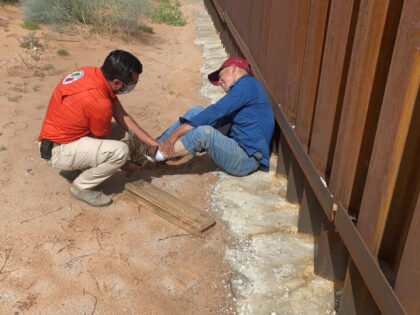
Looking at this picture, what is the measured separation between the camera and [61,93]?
3674 mm

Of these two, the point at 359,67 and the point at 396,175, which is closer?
the point at 396,175

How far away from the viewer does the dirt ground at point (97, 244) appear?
9.50 ft

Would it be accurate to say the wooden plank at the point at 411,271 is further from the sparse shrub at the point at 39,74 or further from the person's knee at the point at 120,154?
the sparse shrub at the point at 39,74

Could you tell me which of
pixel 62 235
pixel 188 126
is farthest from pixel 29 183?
pixel 188 126

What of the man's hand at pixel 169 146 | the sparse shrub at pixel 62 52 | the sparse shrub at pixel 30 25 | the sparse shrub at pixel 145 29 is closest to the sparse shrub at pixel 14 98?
the sparse shrub at pixel 62 52

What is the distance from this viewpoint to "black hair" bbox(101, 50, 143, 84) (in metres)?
3.58

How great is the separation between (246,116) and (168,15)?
26.3 ft

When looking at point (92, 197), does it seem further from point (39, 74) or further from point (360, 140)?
point (39, 74)

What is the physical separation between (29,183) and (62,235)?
872 millimetres

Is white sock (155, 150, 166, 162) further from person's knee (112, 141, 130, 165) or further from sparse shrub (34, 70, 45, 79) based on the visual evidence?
sparse shrub (34, 70, 45, 79)

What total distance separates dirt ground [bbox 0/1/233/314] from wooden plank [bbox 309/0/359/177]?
0.99 meters

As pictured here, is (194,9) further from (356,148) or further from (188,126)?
(356,148)

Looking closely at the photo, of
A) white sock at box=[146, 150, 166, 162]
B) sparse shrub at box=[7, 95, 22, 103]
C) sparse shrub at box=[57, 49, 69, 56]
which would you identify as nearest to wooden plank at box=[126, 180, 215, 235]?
white sock at box=[146, 150, 166, 162]

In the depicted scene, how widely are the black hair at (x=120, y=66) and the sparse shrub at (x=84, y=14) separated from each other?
5.84 metres
